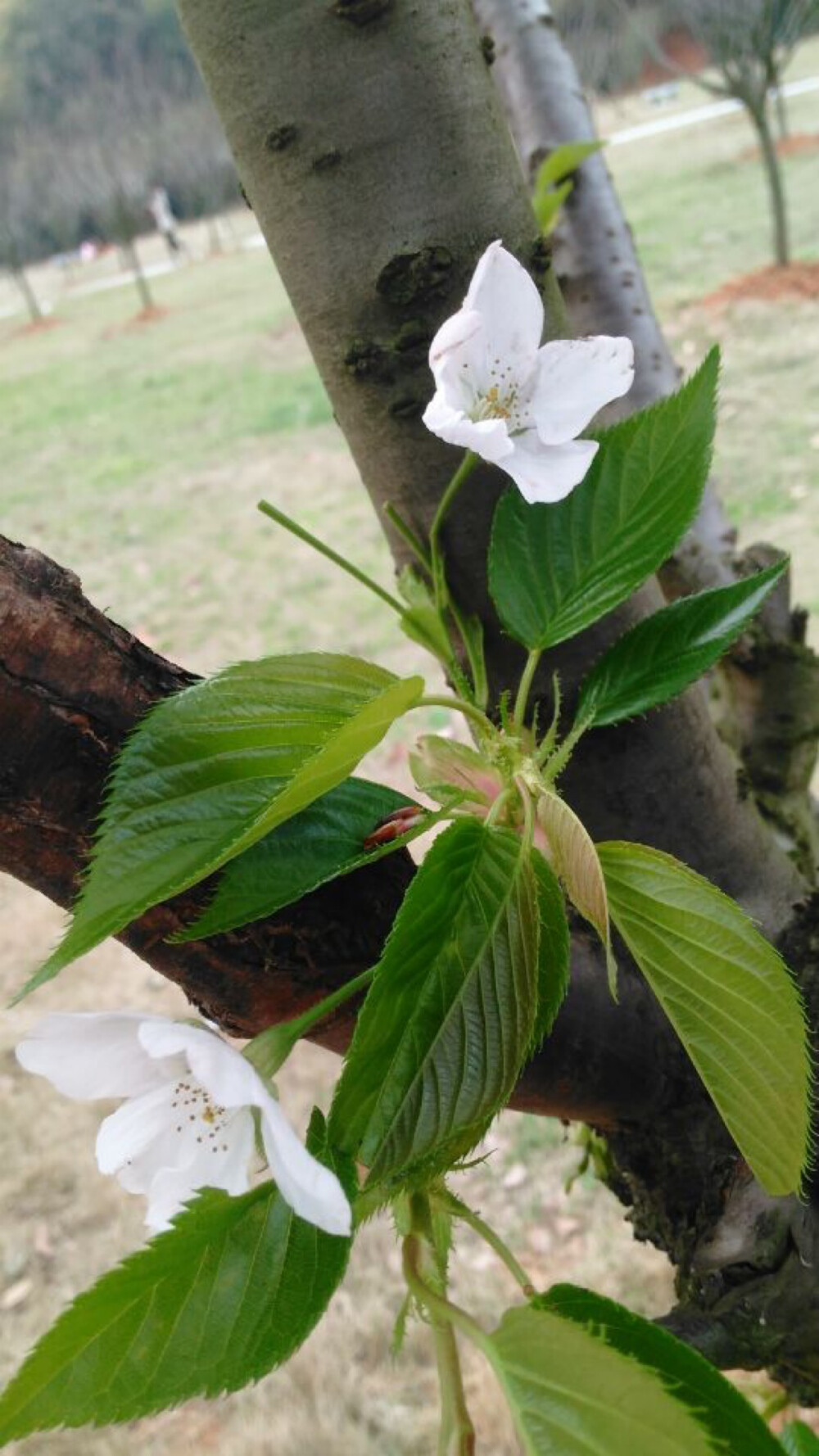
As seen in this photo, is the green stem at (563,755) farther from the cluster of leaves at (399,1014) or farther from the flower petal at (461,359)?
the flower petal at (461,359)

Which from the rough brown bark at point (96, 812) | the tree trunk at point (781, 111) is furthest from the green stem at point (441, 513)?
the tree trunk at point (781, 111)

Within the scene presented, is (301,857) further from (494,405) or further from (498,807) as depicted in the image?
(494,405)

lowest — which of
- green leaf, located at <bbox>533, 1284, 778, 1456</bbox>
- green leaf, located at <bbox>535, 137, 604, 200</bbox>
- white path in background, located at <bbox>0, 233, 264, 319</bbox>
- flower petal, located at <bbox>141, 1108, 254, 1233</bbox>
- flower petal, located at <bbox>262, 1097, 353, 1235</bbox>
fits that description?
green leaf, located at <bbox>533, 1284, 778, 1456</bbox>

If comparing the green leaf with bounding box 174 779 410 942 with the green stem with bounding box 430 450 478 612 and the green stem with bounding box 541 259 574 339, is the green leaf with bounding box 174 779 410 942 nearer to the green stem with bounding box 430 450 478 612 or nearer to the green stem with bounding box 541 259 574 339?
the green stem with bounding box 430 450 478 612

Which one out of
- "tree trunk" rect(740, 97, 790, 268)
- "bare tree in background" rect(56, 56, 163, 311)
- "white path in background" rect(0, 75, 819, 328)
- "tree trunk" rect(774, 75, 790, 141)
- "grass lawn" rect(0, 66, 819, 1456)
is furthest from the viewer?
"bare tree in background" rect(56, 56, 163, 311)

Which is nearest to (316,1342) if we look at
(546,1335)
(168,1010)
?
(168,1010)

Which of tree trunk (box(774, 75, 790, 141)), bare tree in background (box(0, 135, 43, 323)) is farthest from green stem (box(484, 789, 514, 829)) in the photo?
bare tree in background (box(0, 135, 43, 323))
